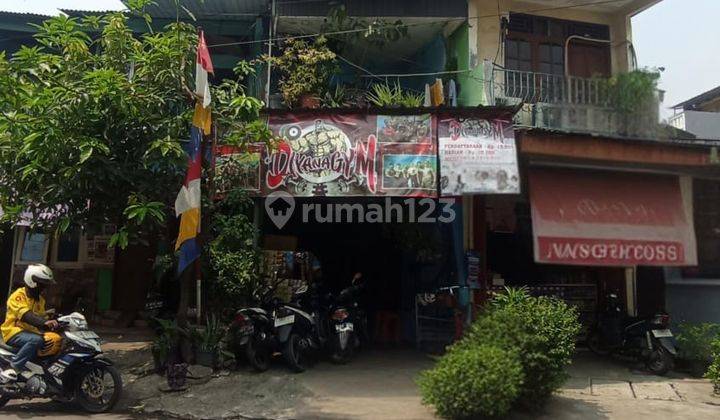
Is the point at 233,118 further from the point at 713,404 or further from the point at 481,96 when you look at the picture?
the point at 713,404

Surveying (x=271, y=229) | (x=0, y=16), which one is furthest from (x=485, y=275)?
(x=0, y=16)

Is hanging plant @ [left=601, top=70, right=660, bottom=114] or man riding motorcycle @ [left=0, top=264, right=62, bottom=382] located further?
hanging plant @ [left=601, top=70, right=660, bottom=114]

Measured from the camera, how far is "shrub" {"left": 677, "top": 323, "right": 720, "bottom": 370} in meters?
8.23

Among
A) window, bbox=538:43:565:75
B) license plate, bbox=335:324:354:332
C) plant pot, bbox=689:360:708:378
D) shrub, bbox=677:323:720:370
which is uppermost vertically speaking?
window, bbox=538:43:565:75

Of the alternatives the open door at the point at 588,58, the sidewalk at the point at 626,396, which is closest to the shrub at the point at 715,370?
the sidewalk at the point at 626,396

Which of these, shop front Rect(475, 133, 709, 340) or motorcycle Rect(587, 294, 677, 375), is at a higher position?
shop front Rect(475, 133, 709, 340)

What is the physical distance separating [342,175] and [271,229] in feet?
10.1

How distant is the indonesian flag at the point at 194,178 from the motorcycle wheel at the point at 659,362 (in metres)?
6.66

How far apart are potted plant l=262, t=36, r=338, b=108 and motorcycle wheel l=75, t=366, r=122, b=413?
4838mm

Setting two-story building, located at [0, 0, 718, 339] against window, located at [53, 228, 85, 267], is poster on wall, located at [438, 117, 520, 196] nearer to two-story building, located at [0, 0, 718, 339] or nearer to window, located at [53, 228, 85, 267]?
two-story building, located at [0, 0, 718, 339]

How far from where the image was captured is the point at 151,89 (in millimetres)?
7094

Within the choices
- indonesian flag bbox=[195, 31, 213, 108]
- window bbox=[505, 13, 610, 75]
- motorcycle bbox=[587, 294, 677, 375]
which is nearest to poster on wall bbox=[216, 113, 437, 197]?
indonesian flag bbox=[195, 31, 213, 108]

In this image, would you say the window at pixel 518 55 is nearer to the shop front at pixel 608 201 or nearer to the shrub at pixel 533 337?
the shop front at pixel 608 201

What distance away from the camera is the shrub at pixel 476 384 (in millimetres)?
5566
